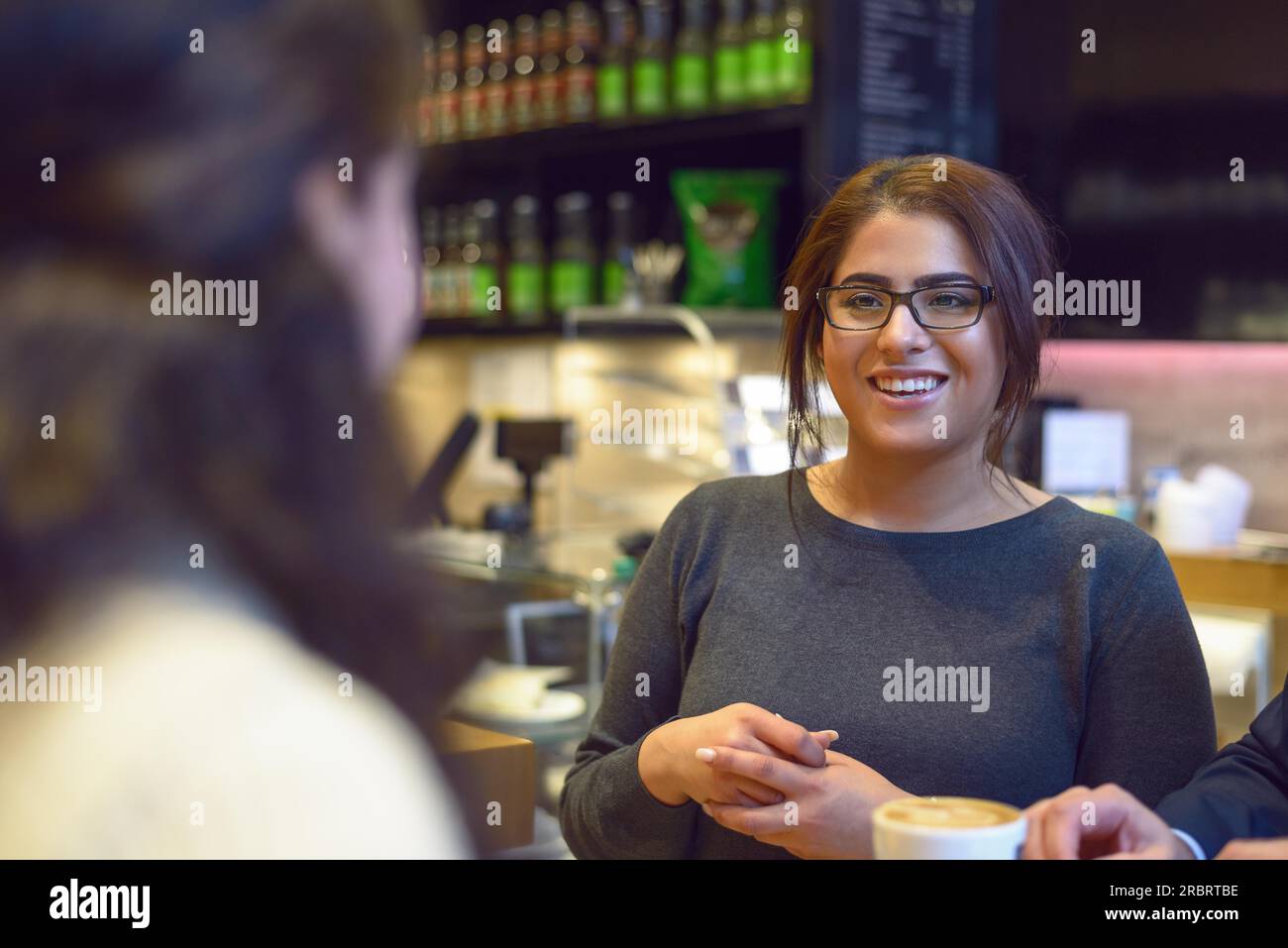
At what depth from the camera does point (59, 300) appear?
30cm

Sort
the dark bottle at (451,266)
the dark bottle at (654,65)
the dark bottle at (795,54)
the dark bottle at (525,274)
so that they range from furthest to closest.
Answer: the dark bottle at (451,266) < the dark bottle at (525,274) < the dark bottle at (654,65) < the dark bottle at (795,54)

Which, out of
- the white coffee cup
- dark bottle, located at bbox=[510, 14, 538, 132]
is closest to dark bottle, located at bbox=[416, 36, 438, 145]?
the white coffee cup

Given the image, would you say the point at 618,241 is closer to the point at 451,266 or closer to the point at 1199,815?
the point at 451,266

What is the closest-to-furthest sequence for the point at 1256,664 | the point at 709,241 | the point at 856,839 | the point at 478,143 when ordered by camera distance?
the point at 856,839 < the point at 1256,664 < the point at 709,241 < the point at 478,143

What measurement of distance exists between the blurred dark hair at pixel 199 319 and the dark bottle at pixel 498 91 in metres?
3.31

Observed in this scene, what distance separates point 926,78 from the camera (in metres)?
2.87

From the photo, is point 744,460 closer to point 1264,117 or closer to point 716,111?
point 716,111

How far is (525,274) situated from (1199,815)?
9.11 feet

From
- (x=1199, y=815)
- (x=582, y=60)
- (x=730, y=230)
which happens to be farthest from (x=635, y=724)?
(x=582, y=60)

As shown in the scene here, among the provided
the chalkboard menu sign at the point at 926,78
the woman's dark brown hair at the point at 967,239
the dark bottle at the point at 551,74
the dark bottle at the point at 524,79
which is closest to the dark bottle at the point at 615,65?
the dark bottle at the point at 551,74

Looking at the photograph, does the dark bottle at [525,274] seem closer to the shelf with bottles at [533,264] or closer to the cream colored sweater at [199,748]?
the shelf with bottles at [533,264]

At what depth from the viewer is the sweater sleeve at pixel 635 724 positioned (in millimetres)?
1061

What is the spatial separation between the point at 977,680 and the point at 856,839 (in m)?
0.29
